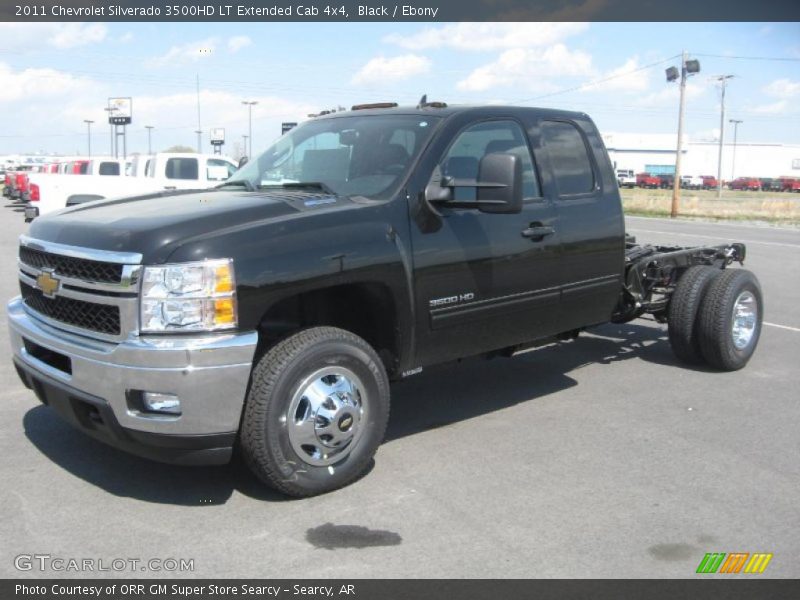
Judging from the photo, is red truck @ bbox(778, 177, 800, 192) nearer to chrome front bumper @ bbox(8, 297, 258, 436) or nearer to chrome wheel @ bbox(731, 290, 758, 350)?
chrome wheel @ bbox(731, 290, 758, 350)

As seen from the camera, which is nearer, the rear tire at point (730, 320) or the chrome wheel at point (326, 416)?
the chrome wheel at point (326, 416)

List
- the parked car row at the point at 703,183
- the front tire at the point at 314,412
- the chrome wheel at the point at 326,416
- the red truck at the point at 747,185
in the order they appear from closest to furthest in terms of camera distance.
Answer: the front tire at the point at 314,412
the chrome wheel at the point at 326,416
the parked car row at the point at 703,183
the red truck at the point at 747,185

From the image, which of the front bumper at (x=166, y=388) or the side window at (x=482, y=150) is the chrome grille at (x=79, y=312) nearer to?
the front bumper at (x=166, y=388)

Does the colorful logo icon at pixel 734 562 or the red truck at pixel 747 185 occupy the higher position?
the red truck at pixel 747 185

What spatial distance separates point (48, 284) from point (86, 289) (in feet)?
1.29

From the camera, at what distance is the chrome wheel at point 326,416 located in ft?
13.4

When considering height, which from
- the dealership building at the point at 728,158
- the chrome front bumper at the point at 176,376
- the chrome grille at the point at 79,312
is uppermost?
the dealership building at the point at 728,158

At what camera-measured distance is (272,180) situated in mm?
5273

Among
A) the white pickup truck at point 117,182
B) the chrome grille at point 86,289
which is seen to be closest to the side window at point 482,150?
the chrome grille at point 86,289

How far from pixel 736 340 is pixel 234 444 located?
479 cm

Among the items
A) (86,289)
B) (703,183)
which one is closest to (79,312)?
(86,289)

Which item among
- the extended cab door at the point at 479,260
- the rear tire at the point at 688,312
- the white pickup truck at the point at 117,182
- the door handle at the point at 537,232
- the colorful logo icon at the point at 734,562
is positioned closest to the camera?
the colorful logo icon at the point at 734,562

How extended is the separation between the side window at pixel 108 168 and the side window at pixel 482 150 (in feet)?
87.4

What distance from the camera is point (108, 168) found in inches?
1163
